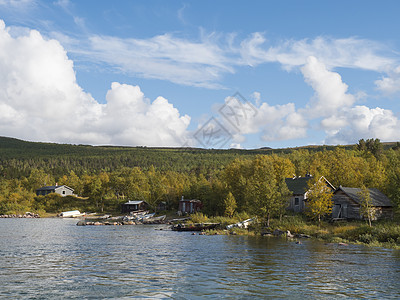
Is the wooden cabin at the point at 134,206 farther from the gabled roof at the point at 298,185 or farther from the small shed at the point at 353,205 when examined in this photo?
the small shed at the point at 353,205

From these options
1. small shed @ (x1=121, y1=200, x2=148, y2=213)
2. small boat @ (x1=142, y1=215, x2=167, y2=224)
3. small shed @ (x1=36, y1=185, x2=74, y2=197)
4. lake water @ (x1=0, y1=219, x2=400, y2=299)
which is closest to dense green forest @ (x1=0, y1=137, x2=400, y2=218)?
small shed @ (x1=121, y1=200, x2=148, y2=213)

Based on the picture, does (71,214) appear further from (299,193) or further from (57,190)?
(299,193)

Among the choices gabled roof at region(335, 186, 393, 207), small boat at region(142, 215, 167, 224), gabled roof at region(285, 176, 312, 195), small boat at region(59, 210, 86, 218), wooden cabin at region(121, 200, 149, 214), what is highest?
gabled roof at region(285, 176, 312, 195)

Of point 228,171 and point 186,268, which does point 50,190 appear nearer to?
point 228,171

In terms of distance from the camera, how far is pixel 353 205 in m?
63.4

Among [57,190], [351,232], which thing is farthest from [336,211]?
[57,190]

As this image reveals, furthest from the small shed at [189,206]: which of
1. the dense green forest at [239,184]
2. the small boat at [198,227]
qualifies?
the small boat at [198,227]

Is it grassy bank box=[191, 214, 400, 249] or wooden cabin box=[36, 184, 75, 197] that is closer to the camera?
grassy bank box=[191, 214, 400, 249]

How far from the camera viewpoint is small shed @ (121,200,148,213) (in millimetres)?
123688

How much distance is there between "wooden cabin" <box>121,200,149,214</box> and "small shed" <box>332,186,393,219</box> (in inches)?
2848

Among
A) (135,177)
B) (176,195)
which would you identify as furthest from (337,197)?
(135,177)

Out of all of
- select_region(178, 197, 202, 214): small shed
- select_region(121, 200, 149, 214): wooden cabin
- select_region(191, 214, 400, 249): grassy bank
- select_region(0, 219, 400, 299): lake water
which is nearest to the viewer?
select_region(0, 219, 400, 299): lake water

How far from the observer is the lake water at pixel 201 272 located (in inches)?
837

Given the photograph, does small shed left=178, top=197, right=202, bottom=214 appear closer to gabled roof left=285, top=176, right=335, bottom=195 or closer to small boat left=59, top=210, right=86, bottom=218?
gabled roof left=285, top=176, right=335, bottom=195
